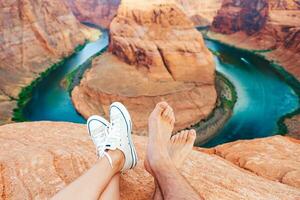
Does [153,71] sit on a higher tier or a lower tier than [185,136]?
lower

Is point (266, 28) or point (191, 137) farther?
point (266, 28)

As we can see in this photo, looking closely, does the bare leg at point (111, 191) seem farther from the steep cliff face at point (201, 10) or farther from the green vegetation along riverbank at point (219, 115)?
the steep cliff face at point (201, 10)

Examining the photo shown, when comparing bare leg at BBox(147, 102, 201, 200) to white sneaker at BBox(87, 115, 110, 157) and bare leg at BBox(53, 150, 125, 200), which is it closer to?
bare leg at BBox(53, 150, 125, 200)

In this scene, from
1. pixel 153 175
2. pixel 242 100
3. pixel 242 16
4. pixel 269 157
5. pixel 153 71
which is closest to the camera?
pixel 153 175

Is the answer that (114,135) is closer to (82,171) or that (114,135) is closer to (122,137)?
(122,137)

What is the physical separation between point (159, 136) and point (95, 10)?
6219 cm

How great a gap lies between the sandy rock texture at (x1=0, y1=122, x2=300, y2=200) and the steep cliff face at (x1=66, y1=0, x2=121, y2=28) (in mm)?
58265

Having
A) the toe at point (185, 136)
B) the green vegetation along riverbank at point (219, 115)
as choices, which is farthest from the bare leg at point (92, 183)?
the green vegetation along riverbank at point (219, 115)

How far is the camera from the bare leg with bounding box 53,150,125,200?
294cm

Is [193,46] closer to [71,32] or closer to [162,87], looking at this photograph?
[162,87]

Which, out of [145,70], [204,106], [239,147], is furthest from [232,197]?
[145,70]

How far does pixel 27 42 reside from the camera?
35344 millimetres

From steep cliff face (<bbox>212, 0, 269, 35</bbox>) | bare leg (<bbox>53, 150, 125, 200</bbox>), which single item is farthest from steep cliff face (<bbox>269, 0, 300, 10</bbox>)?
bare leg (<bbox>53, 150, 125, 200</bbox>)

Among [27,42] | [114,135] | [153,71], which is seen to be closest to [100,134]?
[114,135]
